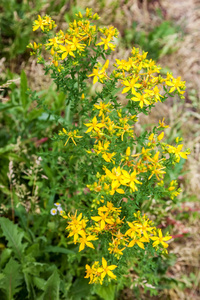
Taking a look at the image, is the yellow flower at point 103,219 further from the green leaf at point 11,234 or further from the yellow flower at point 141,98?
the green leaf at point 11,234

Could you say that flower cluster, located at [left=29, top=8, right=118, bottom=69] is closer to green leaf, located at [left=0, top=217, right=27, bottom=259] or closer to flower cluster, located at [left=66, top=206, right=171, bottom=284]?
flower cluster, located at [left=66, top=206, right=171, bottom=284]

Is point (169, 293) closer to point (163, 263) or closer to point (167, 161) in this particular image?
point (163, 263)

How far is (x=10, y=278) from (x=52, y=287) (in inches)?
13.9

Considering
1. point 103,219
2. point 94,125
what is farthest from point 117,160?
point 103,219

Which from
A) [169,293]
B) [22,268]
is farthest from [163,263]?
[22,268]

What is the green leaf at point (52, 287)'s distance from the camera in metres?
2.03

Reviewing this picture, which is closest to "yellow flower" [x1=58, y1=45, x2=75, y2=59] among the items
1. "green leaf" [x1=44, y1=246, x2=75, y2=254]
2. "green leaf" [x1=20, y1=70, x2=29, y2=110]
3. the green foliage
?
"green leaf" [x1=20, y1=70, x2=29, y2=110]

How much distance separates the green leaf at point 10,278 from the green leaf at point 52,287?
0.29 m

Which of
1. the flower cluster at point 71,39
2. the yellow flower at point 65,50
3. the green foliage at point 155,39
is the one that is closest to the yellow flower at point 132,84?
the flower cluster at point 71,39

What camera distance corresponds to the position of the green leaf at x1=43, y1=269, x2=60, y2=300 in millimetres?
2035

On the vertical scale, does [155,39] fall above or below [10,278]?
above

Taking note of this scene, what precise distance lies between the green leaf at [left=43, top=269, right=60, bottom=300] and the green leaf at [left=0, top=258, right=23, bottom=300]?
29 cm

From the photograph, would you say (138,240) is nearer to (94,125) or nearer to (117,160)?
(117,160)

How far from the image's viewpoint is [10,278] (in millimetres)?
2182
